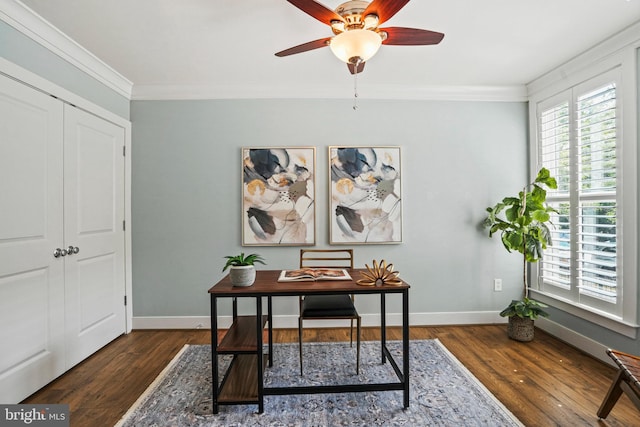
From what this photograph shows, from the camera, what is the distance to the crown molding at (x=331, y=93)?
133 inches

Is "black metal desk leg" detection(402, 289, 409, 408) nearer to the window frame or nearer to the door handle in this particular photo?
the window frame

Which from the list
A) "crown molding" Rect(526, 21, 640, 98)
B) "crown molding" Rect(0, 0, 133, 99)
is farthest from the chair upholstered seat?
"crown molding" Rect(526, 21, 640, 98)

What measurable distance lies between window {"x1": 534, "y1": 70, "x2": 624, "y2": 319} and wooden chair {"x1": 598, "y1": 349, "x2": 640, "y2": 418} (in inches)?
33.6

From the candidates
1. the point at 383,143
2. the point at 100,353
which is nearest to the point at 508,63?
the point at 383,143

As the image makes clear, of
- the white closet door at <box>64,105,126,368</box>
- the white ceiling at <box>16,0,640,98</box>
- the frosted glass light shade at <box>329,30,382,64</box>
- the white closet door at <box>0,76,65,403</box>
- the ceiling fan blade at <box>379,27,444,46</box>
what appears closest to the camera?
the frosted glass light shade at <box>329,30,382,64</box>

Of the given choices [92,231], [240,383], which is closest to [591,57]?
[240,383]

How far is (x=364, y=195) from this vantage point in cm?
342

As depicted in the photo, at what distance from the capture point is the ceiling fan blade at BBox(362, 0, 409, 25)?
1.56 metres

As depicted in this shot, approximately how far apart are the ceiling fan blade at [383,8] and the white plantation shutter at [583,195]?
2155mm

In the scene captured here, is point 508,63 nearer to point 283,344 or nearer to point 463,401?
point 463,401

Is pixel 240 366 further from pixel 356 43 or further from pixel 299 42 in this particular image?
pixel 299 42

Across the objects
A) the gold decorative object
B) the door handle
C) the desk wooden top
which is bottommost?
the desk wooden top

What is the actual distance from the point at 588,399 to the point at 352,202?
7.71 ft

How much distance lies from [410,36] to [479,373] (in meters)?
2.45
